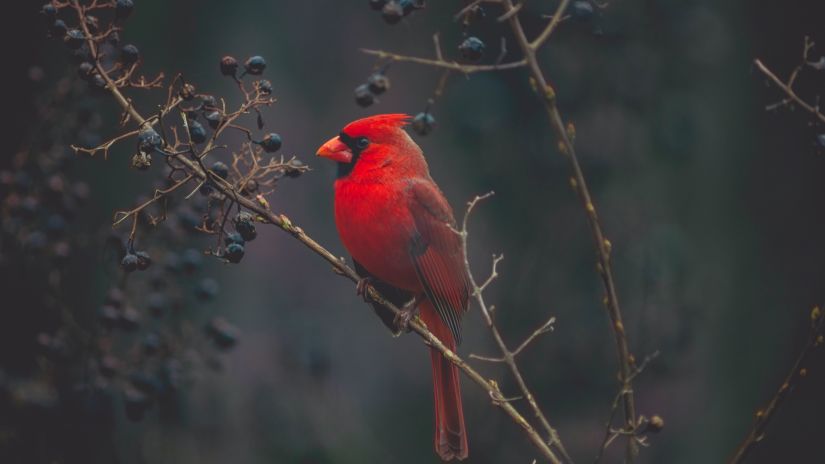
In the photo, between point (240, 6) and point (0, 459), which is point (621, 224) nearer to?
point (0, 459)

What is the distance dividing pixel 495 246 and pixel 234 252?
2793 mm

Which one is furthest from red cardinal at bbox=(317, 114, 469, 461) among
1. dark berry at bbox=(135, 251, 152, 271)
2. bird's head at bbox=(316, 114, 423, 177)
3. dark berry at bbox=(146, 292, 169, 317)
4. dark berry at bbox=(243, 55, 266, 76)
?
dark berry at bbox=(146, 292, 169, 317)

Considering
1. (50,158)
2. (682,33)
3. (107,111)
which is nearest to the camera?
(50,158)

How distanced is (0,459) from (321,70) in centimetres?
318

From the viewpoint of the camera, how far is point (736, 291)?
3.68 m

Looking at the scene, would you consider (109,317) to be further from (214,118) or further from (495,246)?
(495,246)

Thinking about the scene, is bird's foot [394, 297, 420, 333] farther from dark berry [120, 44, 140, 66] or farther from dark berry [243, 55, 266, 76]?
dark berry [120, 44, 140, 66]

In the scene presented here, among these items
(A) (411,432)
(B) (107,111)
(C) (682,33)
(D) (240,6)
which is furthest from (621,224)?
(D) (240,6)

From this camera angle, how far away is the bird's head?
1.68m

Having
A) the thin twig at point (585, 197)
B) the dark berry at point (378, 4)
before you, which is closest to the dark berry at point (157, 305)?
the dark berry at point (378, 4)

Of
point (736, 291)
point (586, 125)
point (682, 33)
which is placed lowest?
point (736, 291)

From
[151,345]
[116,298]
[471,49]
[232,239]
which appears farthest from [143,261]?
Result: [151,345]

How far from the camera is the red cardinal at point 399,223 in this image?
5.31 ft

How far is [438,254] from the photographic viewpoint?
66.3 inches
